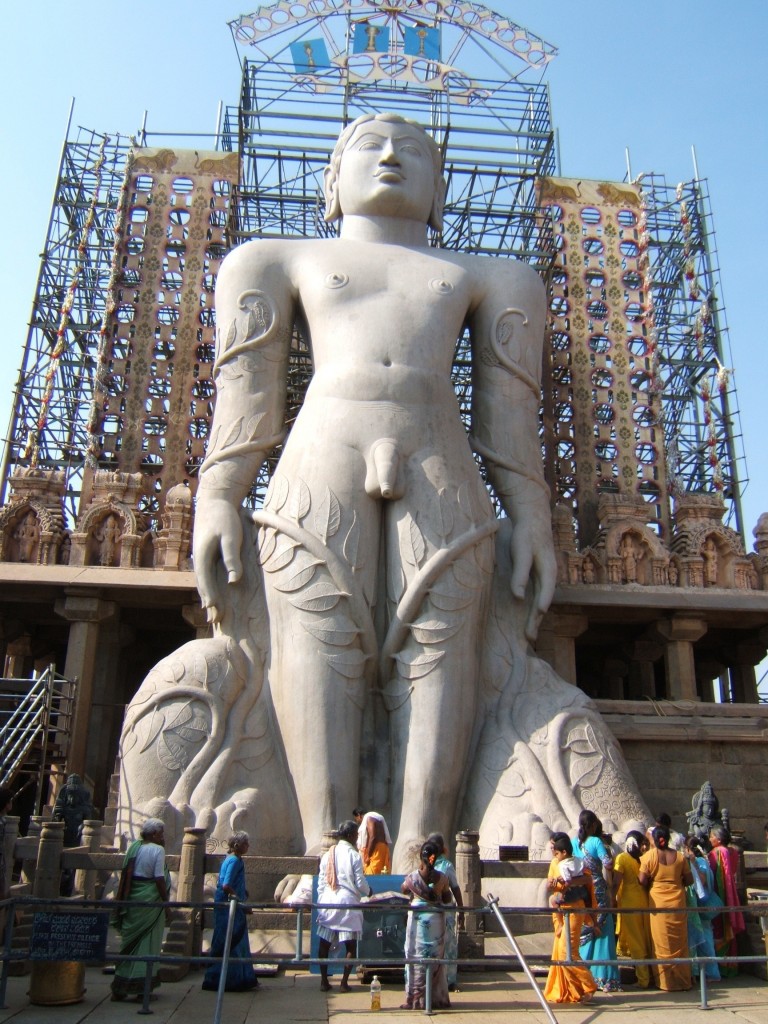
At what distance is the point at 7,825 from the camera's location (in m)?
5.69

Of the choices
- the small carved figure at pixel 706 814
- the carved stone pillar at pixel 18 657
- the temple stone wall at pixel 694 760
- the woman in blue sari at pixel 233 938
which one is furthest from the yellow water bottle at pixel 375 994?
the carved stone pillar at pixel 18 657

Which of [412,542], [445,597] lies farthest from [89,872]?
[412,542]

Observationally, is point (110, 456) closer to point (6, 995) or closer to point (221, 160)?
point (221, 160)

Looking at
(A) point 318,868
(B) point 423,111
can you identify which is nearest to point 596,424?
(B) point 423,111

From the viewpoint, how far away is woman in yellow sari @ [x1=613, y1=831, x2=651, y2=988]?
622 centimetres

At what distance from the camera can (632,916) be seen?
6418 millimetres

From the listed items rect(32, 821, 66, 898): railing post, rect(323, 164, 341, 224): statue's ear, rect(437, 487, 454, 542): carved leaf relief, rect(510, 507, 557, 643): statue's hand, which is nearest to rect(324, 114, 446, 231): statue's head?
rect(323, 164, 341, 224): statue's ear

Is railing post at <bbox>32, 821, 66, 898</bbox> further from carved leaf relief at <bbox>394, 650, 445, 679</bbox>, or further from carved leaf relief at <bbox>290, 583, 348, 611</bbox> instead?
carved leaf relief at <bbox>394, 650, 445, 679</bbox>

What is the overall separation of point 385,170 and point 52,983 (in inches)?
323

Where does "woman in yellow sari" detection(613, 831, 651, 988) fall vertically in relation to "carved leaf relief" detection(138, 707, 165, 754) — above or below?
below

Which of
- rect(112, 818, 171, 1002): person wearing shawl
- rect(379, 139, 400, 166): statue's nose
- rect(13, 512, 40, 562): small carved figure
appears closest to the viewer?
rect(112, 818, 171, 1002): person wearing shawl

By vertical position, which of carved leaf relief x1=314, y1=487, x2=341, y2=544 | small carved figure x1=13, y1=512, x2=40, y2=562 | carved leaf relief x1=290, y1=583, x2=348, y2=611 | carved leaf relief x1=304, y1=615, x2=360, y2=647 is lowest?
carved leaf relief x1=304, y1=615, x2=360, y2=647

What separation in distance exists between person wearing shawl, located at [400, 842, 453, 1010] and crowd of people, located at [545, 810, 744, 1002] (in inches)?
26.7

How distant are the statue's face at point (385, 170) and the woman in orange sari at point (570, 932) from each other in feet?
23.4
